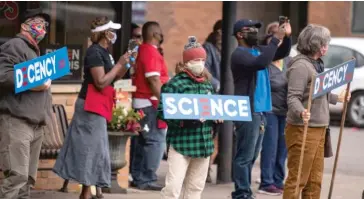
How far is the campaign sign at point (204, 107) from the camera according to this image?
29.4 feet

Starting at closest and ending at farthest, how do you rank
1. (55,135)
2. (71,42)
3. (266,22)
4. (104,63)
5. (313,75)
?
1. (313,75)
2. (104,63)
3. (55,135)
4. (71,42)
5. (266,22)

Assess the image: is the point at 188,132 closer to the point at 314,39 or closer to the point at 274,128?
the point at 314,39

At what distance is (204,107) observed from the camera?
9.12 m

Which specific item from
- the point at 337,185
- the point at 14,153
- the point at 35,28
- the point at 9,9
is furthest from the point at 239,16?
the point at 14,153

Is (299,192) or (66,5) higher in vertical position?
(66,5)

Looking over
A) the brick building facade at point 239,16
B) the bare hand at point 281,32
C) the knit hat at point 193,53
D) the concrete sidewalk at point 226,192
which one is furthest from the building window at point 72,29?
the brick building facade at point 239,16

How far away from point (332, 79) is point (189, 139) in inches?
50.9

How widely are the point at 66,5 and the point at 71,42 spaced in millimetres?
415

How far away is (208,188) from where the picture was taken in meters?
12.4

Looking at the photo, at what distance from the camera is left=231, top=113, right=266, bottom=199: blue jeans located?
35.1ft

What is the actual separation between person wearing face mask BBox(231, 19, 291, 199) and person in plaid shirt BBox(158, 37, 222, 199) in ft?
4.49

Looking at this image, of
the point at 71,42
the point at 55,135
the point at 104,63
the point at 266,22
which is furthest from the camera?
the point at 266,22

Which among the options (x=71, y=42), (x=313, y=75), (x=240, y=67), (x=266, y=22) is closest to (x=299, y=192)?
(x=313, y=75)

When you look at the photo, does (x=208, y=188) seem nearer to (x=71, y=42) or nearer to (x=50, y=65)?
(x=71, y=42)
